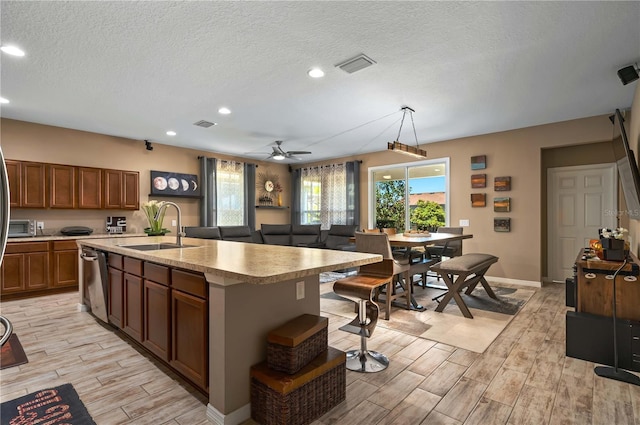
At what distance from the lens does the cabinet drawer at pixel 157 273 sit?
226cm

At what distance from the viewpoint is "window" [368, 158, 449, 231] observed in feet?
20.8

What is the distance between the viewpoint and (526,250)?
521cm

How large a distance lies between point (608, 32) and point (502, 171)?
10.3ft

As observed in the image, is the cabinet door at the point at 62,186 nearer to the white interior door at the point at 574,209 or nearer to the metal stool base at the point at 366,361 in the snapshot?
the metal stool base at the point at 366,361

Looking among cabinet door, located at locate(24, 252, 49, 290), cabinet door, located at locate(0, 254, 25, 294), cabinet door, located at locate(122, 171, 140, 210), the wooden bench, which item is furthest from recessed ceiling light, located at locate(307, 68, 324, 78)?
cabinet door, located at locate(0, 254, 25, 294)

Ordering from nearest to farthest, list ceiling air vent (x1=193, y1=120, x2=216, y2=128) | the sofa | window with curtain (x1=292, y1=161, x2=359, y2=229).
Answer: ceiling air vent (x1=193, y1=120, x2=216, y2=128) → the sofa → window with curtain (x1=292, y1=161, x2=359, y2=229)

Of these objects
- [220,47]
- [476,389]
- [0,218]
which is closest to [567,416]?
[476,389]

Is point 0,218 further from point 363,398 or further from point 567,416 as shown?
point 567,416

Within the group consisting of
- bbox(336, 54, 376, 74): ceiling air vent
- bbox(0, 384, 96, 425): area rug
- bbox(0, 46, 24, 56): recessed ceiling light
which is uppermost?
bbox(0, 46, 24, 56): recessed ceiling light

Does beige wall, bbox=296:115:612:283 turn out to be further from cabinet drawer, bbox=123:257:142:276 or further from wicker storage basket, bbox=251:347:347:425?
cabinet drawer, bbox=123:257:142:276

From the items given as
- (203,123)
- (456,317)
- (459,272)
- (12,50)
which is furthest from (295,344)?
(203,123)

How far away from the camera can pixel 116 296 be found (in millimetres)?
3039

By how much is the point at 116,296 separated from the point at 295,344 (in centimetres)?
219

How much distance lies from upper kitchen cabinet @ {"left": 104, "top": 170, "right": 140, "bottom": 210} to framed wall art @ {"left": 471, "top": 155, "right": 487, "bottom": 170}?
6.01m
